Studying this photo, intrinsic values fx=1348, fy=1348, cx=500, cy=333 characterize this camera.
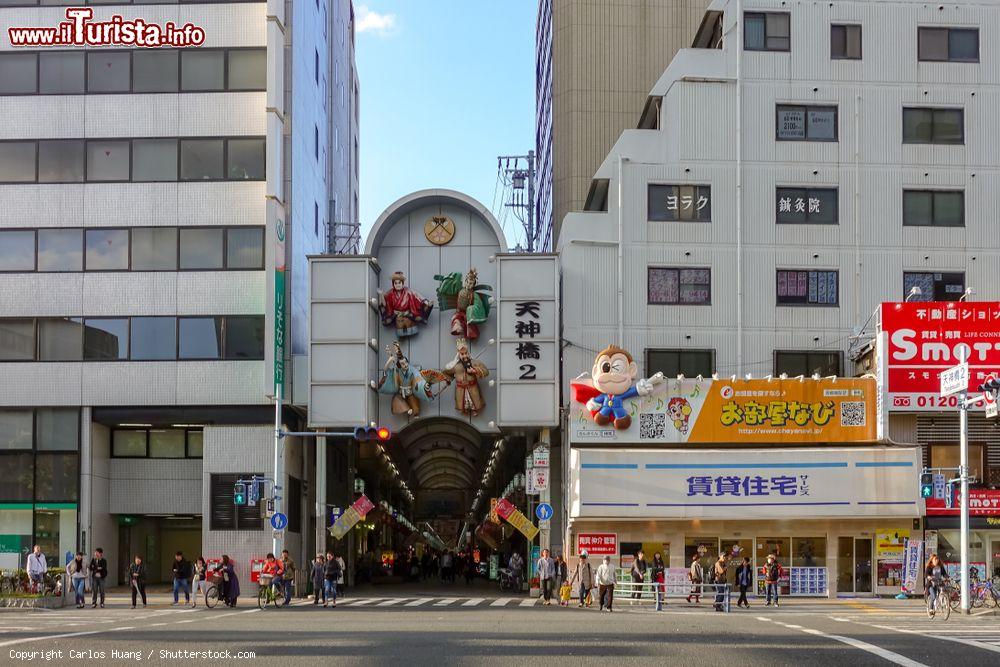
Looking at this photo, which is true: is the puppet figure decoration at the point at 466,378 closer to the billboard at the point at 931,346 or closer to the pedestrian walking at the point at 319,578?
the pedestrian walking at the point at 319,578

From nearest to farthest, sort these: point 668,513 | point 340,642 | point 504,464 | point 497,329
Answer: point 340,642 → point 668,513 → point 497,329 → point 504,464

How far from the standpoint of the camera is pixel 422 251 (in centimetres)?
5241

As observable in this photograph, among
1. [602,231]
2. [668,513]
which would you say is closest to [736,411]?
[668,513]

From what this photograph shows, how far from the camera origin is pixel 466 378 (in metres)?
50.0

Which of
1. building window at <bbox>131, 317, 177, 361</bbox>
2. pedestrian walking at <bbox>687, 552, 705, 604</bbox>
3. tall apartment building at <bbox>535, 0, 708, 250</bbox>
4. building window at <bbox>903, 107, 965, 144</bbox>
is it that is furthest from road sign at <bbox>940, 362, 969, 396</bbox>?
tall apartment building at <bbox>535, 0, 708, 250</bbox>

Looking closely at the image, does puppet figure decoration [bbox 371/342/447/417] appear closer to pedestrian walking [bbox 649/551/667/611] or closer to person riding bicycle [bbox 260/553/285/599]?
pedestrian walking [bbox 649/551/667/611]

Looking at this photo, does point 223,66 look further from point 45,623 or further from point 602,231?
point 45,623

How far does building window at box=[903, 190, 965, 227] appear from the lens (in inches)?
1987

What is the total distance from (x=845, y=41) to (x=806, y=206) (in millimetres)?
6504

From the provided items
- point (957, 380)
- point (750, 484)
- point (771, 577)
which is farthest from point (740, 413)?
point (957, 380)

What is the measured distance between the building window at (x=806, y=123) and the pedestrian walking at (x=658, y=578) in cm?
1659

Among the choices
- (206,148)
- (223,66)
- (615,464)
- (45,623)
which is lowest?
(45,623)

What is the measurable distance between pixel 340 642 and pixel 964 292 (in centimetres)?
3393

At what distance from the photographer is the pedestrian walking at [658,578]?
129ft
